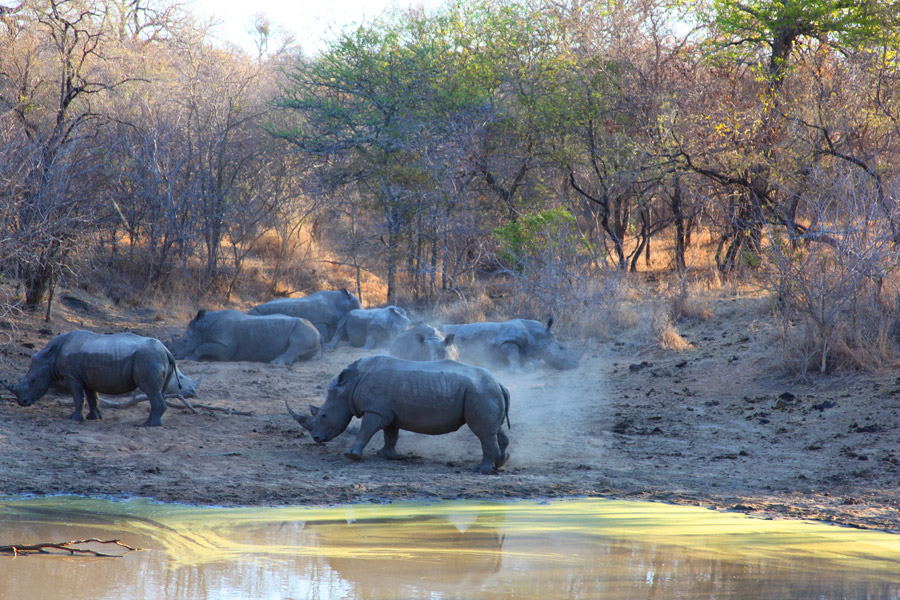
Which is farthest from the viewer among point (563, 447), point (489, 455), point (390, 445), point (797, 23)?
point (797, 23)

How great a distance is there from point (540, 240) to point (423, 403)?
869 cm

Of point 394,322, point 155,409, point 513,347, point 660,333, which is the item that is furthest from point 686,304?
point 155,409

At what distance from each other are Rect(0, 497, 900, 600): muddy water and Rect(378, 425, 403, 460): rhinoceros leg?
1.40 meters

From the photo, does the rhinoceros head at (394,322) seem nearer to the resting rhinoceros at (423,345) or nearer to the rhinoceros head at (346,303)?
the rhinoceros head at (346,303)

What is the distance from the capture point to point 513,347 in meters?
12.0

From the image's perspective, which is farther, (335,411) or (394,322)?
(394,322)

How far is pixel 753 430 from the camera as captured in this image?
27.4 feet

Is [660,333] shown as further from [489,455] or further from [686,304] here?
[489,455]

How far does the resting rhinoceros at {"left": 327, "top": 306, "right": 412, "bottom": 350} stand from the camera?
13789mm

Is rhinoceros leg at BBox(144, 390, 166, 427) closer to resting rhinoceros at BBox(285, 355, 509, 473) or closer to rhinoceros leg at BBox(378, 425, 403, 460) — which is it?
resting rhinoceros at BBox(285, 355, 509, 473)

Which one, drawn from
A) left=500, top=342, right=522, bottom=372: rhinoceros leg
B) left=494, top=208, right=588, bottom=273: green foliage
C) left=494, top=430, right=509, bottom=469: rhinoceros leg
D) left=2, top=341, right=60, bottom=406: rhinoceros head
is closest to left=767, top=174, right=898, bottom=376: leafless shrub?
left=500, top=342, right=522, bottom=372: rhinoceros leg

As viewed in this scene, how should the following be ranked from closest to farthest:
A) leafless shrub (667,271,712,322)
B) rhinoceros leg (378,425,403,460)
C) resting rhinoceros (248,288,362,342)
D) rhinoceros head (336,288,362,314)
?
rhinoceros leg (378,425,403,460), leafless shrub (667,271,712,322), resting rhinoceros (248,288,362,342), rhinoceros head (336,288,362,314)

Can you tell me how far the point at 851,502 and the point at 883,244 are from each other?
420cm

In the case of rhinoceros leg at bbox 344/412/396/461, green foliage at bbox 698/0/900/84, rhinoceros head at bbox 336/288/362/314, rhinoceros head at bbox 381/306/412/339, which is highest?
green foliage at bbox 698/0/900/84
